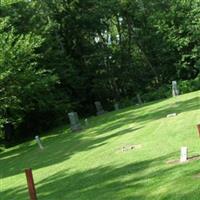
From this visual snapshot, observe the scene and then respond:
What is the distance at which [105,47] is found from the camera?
50.2m

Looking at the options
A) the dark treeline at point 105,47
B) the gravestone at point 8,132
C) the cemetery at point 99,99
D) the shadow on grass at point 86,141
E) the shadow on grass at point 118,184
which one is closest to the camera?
the shadow on grass at point 118,184

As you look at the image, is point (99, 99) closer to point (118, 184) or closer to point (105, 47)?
point (105, 47)

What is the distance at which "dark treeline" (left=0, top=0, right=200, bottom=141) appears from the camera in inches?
1679

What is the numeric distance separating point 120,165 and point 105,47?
3621 cm

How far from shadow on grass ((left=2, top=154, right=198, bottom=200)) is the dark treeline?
81.1 ft

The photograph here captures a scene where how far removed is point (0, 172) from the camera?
70.8 feet

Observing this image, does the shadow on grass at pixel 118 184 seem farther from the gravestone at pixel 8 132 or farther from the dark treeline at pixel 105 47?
the gravestone at pixel 8 132

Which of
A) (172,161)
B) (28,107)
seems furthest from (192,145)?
(28,107)

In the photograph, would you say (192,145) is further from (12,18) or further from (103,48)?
(103,48)

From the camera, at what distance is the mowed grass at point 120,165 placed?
11.0 meters

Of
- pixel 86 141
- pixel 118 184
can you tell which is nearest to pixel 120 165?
pixel 118 184

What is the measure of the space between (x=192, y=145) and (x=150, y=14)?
3637cm

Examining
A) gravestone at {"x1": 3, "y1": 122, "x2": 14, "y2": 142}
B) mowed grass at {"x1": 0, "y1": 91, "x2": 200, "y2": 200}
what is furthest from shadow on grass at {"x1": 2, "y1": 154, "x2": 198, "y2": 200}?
gravestone at {"x1": 3, "y1": 122, "x2": 14, "y2": 142}

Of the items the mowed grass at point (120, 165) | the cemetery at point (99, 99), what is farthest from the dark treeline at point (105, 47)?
the mowed grass at point (120, 165)
